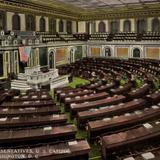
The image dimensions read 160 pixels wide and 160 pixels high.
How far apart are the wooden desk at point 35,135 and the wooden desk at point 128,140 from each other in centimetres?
163

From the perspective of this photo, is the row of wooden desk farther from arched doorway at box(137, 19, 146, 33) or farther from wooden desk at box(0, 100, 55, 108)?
arched doorway at box(137, 19, 146, 33)

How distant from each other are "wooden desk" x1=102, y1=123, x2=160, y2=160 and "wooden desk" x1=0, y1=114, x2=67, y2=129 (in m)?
2.91

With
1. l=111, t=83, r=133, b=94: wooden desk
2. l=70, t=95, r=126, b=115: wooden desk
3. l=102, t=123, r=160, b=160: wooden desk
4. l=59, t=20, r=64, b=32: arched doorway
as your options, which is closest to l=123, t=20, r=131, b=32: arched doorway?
l=59, t=20, r=64, b=32: arched doorway

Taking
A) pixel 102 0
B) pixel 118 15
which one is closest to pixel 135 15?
pixel 118 15

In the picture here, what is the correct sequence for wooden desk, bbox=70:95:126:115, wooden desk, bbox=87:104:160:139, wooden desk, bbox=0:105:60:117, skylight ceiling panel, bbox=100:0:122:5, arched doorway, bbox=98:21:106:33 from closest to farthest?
wooden desk, bbox=87:104:160:139, wooden desk, bbox=0:105:60:117, wooden desk, bbox=70:95:126:115, skylight ceiling panel, bbox=100:0:122:5, arched doorway, bbox=98:21:106:33

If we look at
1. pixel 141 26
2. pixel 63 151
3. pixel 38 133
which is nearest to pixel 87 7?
pixel 141 26

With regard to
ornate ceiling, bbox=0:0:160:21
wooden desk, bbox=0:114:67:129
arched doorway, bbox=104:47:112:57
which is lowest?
wooden desk, bbox=0:114:67:129

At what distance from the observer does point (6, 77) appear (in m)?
24.4

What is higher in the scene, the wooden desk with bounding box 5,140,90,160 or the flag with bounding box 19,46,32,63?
the flag with bounding box 19,46,32,63

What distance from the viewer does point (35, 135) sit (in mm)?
8984

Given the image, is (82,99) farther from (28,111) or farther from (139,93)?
(139,93)

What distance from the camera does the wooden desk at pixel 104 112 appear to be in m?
11.3

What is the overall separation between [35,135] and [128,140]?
3338mm

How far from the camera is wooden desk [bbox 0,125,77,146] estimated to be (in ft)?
28.7
